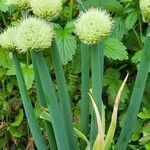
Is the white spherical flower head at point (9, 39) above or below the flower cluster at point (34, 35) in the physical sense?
below

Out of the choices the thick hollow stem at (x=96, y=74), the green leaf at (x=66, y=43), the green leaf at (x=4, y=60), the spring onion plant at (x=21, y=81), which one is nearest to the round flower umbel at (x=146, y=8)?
the thick hollow stem at (x=96, y=74)

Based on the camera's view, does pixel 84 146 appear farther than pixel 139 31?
No

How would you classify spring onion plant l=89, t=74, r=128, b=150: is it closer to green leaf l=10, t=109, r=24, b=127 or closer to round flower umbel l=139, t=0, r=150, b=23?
round flower umbel l=139, t=0, r=150, b=23

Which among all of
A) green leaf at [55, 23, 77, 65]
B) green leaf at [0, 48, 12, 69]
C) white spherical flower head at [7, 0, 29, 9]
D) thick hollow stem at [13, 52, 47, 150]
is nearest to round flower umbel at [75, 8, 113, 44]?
white spherical flower head at [7, 0, 29, 9]

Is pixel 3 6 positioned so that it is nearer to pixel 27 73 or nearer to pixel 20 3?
pixel 27 73

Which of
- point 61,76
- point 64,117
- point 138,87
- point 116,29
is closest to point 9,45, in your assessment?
point 61,76

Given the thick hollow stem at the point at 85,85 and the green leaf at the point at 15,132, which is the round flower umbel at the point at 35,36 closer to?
the thick hollow stem at the point at 85,85

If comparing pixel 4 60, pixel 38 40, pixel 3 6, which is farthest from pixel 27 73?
pixel 38 40

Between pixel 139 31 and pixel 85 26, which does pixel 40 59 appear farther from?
pixel 139 31
